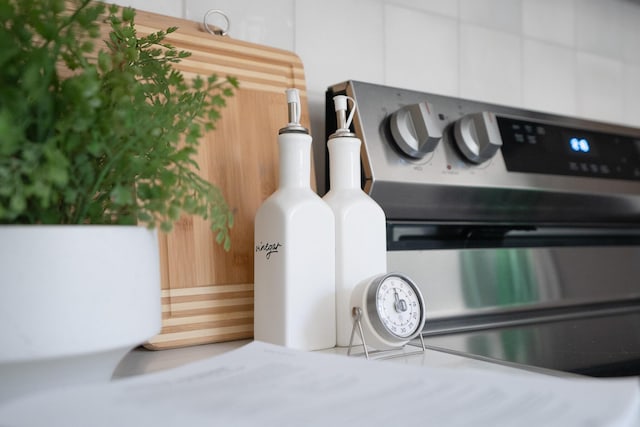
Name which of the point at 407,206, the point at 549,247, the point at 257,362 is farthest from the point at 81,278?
the point at 549,247

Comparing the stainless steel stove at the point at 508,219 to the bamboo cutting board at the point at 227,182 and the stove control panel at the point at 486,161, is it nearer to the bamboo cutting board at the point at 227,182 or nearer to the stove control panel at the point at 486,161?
the stove control panel at the point at 486,161

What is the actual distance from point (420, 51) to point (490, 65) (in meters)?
0.21

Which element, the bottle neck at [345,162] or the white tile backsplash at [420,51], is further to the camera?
the white tile backsplash at [420,51]

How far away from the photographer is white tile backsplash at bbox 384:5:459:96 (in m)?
1.05

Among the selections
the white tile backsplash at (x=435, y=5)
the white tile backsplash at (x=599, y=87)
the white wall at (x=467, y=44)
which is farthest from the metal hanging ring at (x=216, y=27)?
the white tile backsplash at (x=599, y=87)

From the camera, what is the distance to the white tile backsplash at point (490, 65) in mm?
1162

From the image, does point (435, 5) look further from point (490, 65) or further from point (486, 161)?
point (486, 161)

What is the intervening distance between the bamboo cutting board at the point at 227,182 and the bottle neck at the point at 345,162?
0.33 feet

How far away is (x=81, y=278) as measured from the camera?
38 centimetres

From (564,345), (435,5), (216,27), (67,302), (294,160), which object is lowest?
(564,345)

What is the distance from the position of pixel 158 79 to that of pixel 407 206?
1.45 ft

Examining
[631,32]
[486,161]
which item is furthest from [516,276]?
[631,32]

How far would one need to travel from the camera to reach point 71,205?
0.42 meters

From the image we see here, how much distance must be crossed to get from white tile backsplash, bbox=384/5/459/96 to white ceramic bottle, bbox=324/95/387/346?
0.38 metres
